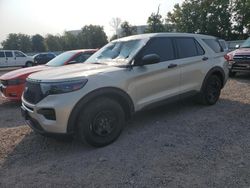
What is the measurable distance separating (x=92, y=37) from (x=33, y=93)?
187 ft

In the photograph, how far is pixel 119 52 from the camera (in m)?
5.25

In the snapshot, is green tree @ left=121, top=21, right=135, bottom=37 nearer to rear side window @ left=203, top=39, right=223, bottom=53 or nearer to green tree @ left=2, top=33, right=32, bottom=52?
green tree @ left=2, top=33, right=32, bottom=52

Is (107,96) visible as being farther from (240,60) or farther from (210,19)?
(210,19)

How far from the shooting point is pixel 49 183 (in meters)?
3.46

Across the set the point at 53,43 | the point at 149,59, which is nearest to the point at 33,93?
the point at 149,59

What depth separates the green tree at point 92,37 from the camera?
5962cm

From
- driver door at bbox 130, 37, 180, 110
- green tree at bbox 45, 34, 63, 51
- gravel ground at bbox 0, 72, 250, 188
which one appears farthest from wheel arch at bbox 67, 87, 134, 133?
green tree at bbox 45, 34, 63, 51

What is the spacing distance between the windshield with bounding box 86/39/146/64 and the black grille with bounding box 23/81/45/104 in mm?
1472

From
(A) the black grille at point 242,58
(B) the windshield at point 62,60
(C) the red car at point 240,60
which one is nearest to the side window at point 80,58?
(B) the windshield at point 62,60

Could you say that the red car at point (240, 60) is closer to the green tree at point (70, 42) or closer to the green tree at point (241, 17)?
the green tree at point (241, 17)

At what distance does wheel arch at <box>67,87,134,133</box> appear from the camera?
158 inches

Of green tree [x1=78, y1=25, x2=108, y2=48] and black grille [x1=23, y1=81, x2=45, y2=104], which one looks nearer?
black grille [x1=23, y1=81, x2=45, y2=104]

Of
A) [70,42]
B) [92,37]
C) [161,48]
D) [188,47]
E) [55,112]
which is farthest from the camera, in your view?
[70,42]

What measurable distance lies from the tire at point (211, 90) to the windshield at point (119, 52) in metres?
2.10
